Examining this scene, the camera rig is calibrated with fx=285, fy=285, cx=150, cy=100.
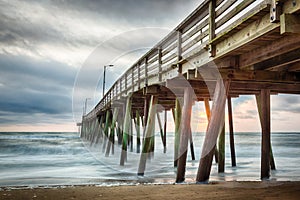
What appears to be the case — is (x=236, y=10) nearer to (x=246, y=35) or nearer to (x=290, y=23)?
(x=246, y=35)

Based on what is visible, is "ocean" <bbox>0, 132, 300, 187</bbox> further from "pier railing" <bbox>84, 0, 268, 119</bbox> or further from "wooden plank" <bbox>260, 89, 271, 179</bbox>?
"pier railing" <bbox>84, 0, 268, 119</bbox>

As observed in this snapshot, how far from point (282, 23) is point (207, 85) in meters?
4.60

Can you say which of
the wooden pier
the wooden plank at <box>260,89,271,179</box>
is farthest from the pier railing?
the wooden plank at <box>260,89,271,179</box>

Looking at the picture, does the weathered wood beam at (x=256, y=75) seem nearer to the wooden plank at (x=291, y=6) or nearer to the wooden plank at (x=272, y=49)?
the wooden plank at (x=272, y=49)

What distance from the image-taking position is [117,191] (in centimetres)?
491

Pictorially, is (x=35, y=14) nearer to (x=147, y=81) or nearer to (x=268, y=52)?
(x=147, y=81)

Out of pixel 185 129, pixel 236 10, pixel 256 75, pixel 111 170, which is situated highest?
pixel 236 10

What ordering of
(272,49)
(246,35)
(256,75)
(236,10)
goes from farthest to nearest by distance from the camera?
(256,75) < (272,49) < (236,10) < (246,35)

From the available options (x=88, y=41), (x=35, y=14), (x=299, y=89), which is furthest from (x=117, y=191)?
(x=88, y=41)

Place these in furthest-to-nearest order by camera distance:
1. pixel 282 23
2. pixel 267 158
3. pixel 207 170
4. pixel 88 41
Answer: pixel 88 41 → pixel 267 158 → pixel 207 170 → pixel 282 23

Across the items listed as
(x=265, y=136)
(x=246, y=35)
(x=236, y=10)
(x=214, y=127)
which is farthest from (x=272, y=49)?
(x=265, y=136)

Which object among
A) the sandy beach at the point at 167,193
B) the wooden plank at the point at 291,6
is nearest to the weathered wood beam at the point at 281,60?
the wooden plank at the point at 291,6

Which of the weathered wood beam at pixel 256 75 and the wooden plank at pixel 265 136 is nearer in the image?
the weathered wood beam at pixel 256 75

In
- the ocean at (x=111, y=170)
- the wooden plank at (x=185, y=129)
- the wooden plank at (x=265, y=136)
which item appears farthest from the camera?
the ocean at (x=111, y=170)
